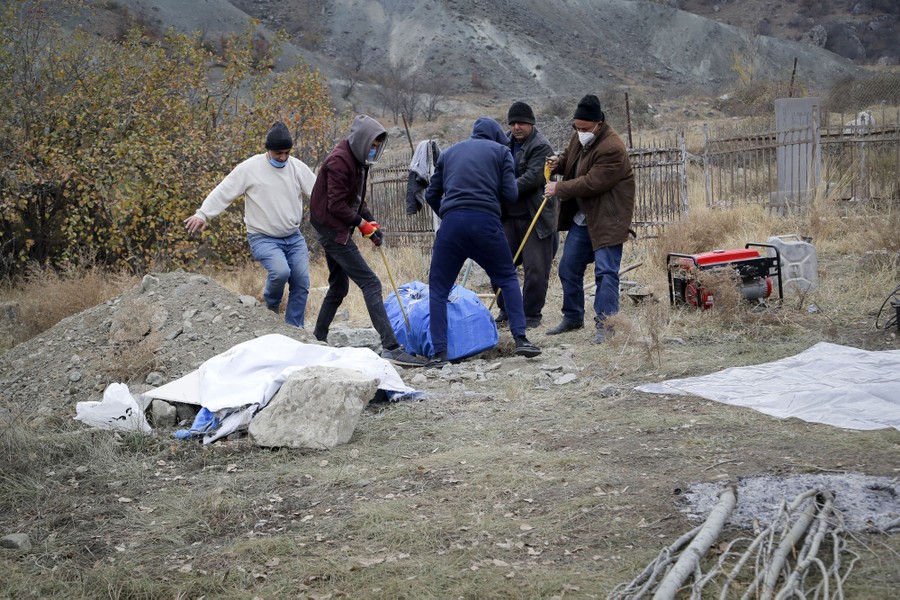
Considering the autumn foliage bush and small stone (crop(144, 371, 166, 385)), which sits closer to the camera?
small stone (crop(144, 371, 166, 385))

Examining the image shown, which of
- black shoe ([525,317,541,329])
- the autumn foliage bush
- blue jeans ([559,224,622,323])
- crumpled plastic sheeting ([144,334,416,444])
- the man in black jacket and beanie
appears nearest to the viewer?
crumpled plastic sheeting ([144,334,416,444])

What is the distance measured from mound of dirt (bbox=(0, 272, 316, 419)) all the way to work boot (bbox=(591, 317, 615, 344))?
2.22 metres

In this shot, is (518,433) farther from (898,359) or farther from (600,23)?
(600,23)

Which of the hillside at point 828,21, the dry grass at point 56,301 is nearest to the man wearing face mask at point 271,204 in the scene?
the dry grass at point 56,301

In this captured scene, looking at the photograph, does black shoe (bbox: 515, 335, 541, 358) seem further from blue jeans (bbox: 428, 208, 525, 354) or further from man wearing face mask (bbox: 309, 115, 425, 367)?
man wearing face mask (bbox: 309, 115, 425, 367)

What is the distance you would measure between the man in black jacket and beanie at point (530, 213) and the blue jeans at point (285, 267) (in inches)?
69.7

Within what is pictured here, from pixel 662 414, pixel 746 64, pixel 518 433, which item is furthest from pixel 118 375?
Answer: pixel 746 64

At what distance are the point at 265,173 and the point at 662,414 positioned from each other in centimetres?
385

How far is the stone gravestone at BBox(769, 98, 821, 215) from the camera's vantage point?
41.8 feet

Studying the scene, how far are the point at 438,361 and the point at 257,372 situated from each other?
1.74m

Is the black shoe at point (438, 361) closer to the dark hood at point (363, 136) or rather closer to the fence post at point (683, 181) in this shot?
the dark hood at point (363, 136)

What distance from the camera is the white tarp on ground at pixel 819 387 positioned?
14.7 feet

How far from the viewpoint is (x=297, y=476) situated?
14.1ft

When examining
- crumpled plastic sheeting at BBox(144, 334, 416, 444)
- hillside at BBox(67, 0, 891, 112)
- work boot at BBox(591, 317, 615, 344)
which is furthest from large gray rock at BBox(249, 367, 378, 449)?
hillside at BBox(67, 0, 891, 112)
